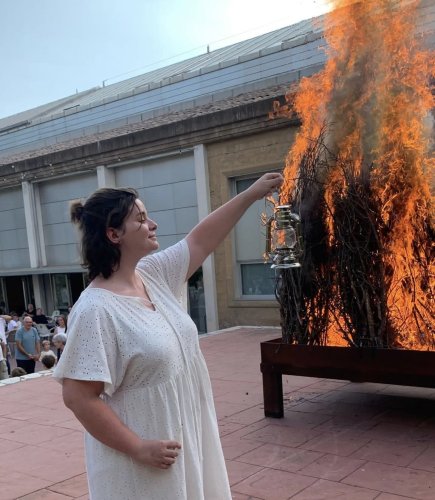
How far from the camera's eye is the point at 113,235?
6.75ft

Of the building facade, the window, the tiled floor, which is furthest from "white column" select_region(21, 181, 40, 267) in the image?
the tiled floor

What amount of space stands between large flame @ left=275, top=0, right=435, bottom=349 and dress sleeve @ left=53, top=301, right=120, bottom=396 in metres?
3.16

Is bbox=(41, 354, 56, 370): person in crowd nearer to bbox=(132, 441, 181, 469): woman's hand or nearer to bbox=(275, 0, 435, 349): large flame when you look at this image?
bbox=(275, 0, 435, 349): large flame

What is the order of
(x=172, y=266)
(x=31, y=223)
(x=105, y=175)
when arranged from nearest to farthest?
(x=172, y=266) → (x=105, y=175) → (x=31, y=223)

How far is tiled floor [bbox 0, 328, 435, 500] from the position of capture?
12.3ft

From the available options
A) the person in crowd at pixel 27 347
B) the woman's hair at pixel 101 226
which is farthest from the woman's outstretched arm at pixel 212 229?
the person in crowd at pixel 27 347

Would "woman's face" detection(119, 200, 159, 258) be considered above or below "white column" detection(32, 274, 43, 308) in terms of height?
above

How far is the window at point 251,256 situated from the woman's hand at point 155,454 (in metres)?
10.5

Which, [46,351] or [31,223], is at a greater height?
[31,223]

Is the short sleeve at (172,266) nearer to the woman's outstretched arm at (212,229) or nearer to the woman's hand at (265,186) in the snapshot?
the woman's outstretched arm at (212,229)

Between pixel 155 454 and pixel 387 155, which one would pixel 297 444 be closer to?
pixel 387 155

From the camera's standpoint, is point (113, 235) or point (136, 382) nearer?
point (136, 382)

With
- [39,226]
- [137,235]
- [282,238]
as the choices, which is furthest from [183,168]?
[137,235]

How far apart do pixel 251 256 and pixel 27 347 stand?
17.1 ft
